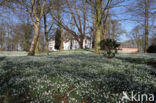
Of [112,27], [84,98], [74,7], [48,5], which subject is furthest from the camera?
[112,27]

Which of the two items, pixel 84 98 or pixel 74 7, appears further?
pixel 74 7

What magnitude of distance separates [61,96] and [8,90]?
6.36ft

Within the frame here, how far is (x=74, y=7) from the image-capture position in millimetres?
21703

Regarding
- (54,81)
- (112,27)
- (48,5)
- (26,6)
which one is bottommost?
(54,81)

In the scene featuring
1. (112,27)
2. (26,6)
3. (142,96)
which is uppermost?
(112,27)

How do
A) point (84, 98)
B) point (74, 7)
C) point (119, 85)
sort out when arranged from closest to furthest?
1. point (84, 98)
2. point (119, 85)
3. point (74, 7)

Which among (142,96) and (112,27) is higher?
(112,27)

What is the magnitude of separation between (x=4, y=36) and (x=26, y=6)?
4844 centimetres

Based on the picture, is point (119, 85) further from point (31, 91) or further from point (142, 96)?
point (31, 91)

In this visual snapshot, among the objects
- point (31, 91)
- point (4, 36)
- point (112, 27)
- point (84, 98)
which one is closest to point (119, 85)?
point (84, 98)

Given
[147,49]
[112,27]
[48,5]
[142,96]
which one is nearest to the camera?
[142,96]

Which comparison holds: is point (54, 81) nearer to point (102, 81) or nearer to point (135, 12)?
point (102, 81)

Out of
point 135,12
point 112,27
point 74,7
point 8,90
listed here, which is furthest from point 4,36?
point 8,90

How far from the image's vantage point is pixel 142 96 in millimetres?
3836
